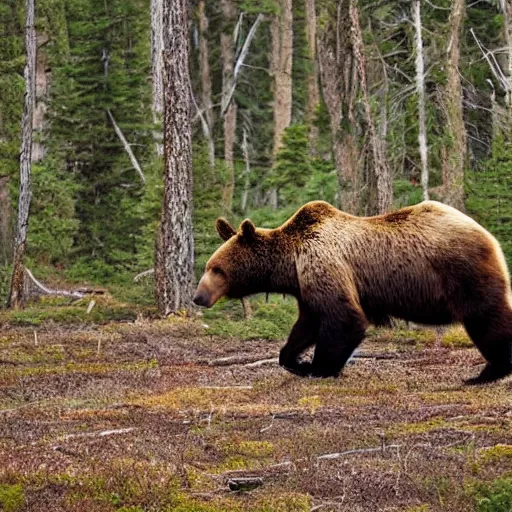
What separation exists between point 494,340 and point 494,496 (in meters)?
4.42

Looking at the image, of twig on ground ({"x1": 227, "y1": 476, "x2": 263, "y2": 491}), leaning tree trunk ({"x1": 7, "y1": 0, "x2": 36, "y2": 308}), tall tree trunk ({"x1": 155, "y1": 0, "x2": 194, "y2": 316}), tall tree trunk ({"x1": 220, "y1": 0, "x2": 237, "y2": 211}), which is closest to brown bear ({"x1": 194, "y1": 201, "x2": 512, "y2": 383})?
twig on ground ({"x1": 227, "y1": 476, "x2": 263, "y2": 491})

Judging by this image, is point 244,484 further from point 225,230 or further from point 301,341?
point 225,230

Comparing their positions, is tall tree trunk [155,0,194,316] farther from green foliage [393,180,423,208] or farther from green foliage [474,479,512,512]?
green foliage [474,479,512,512]

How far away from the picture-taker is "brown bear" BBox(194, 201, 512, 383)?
36.8 ft

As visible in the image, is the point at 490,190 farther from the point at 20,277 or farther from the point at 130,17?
the point at 130,17

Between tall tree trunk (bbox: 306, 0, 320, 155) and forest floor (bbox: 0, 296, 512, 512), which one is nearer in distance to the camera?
forest floor (bbox: 0, 296, 512, 512)

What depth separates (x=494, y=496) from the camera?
6.91 metres

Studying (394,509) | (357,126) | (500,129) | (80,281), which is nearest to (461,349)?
(357,126)

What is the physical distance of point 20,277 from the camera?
80.8ft

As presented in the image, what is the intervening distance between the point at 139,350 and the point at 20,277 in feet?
30.0

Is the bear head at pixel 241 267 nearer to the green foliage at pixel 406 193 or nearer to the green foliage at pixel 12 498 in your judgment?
the green foliage at pixel 12 498

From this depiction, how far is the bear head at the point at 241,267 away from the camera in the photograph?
12.3 meters

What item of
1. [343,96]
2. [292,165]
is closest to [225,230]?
[343,96]

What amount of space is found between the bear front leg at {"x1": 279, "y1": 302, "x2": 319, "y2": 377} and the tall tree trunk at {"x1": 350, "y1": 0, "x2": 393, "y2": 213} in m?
6.78
